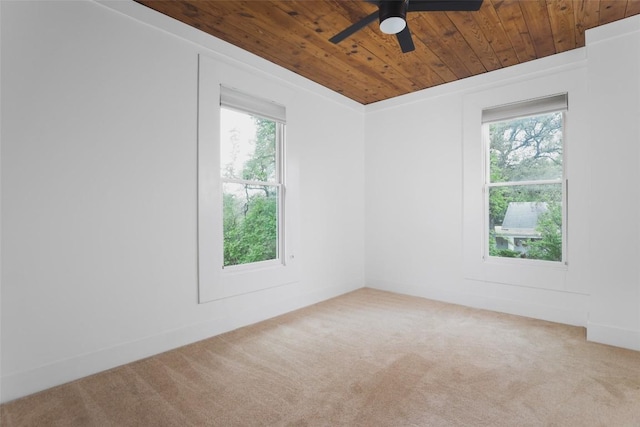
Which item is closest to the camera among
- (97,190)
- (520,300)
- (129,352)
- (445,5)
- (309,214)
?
(445,5)

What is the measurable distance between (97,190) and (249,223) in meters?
1.37

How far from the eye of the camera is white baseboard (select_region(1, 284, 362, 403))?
1.99m

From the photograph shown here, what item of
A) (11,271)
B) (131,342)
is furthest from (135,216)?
(131,342)

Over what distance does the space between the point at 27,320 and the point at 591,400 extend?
3387 mm

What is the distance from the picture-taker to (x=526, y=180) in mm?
3561

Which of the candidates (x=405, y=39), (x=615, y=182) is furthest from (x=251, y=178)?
(x=615, y=182)

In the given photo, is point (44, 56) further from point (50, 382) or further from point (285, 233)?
point (285, 233)

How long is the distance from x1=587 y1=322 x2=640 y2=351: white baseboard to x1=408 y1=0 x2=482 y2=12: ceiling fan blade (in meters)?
2.72

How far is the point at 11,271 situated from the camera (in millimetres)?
1967

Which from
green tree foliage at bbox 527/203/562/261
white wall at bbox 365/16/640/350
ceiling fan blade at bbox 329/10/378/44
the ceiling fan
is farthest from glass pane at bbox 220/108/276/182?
green tree foliage at bbox 527/203/562/261

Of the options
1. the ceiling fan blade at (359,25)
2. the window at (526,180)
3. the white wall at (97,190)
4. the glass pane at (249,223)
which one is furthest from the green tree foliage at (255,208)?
the window at (526,180)

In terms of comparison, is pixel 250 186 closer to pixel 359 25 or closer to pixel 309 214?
pixel 309 214

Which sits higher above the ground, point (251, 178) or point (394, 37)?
point (394, 37)

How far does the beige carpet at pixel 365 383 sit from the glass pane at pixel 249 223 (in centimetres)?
74
